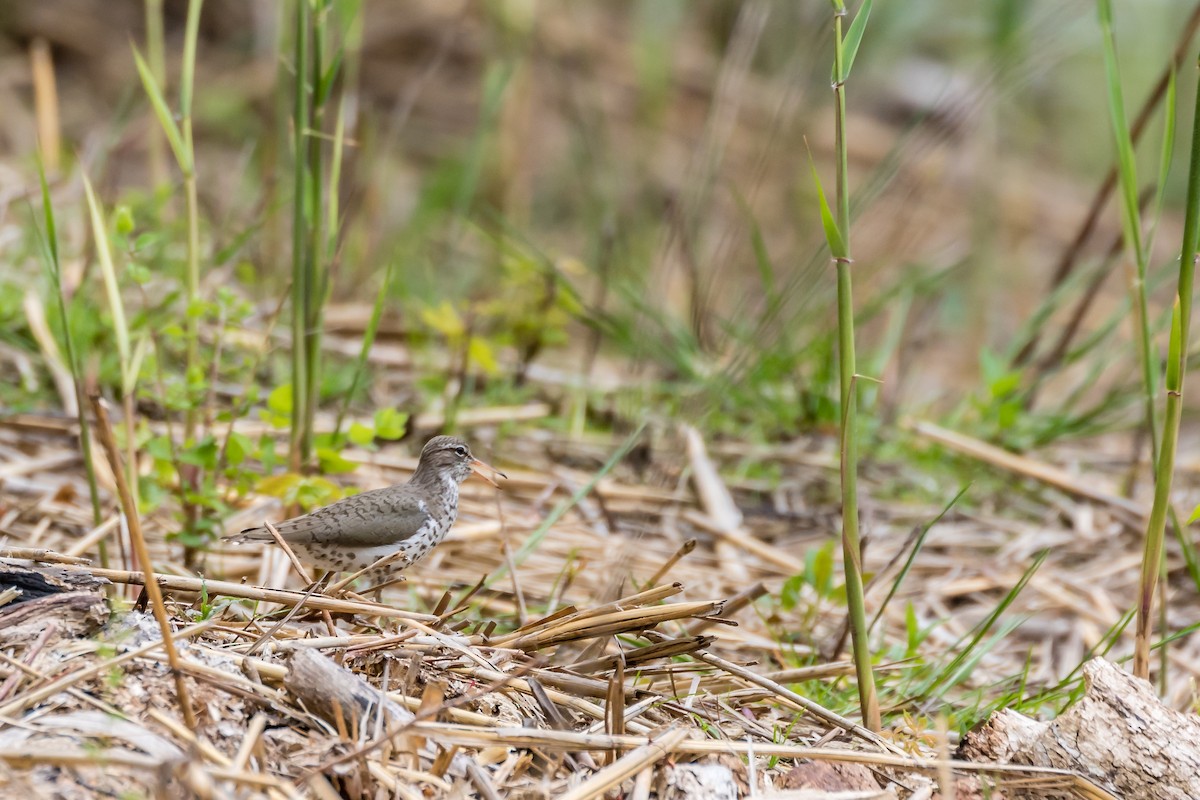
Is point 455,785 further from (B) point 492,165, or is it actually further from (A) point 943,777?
(B) point 492,165

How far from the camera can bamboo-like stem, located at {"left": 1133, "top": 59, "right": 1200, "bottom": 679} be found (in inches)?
84.6

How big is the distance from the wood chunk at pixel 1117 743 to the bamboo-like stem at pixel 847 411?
10.9 inches

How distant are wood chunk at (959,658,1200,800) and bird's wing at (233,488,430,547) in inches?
59.1

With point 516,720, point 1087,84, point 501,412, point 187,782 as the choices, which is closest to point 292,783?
point 187,782

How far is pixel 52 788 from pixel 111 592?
67 cm

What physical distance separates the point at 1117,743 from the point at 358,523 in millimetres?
1833

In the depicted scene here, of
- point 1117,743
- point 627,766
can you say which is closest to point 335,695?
point 627,766

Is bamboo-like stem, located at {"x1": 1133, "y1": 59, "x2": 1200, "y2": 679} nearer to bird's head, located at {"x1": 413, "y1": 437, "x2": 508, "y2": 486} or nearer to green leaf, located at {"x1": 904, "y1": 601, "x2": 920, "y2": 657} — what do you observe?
green leaf, located at {"x1": 904, "y1": 601, "x2": 920, "y2": 657}

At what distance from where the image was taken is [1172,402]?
225 centimetres

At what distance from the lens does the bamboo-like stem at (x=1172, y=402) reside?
84.6 inches

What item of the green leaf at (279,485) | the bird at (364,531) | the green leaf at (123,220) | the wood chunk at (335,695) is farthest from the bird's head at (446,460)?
the wood chunk at (335,695)

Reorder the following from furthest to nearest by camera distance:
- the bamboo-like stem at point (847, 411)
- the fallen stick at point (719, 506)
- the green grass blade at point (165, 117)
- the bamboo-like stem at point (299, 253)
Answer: the fallen stick at point (719, 506), the bamboo-like stem at point (299, 253), the green grass blade at point (165, 117), the bamboo-like stem at point (847, 411)

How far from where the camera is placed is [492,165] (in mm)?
7844

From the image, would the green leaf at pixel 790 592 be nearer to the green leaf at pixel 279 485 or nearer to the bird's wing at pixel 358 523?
the bird's wing at pixel 358 523
